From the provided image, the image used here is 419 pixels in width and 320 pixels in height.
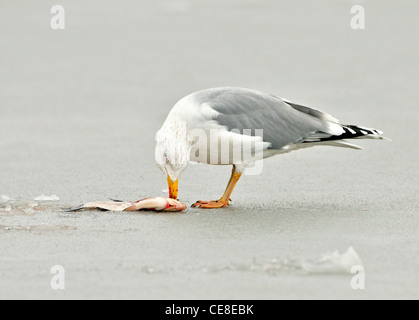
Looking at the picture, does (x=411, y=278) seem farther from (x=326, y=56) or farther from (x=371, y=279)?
(x=326, y=56)

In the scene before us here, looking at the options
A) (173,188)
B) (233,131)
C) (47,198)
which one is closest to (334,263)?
(173,188)

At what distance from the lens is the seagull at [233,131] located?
729cm

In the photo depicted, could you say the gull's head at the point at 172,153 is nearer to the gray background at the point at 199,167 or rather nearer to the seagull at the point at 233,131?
the seagull at the point at 233,131

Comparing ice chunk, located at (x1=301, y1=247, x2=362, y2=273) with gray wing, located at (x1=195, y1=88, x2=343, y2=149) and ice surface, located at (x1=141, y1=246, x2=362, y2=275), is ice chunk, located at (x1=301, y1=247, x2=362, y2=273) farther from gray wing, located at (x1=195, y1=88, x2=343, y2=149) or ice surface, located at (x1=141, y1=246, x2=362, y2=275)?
gray wing, located at (x1=195, y1=88, x2=343, y2=149)

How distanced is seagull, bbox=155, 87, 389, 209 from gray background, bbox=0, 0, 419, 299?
0.40 meters

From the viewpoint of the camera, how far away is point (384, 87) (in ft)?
37.9

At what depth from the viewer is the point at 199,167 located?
902cm

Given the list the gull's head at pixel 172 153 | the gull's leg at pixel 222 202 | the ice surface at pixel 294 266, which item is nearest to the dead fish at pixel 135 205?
the gull's head at pixel 172 153

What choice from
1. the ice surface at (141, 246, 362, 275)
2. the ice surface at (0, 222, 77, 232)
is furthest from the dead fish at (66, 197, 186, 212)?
the ice surface at (141, 246, 362, 275)

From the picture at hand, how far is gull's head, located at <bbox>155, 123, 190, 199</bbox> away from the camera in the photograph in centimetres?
720

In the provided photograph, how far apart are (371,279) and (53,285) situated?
5.72 feet

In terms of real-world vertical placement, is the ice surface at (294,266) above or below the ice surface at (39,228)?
above

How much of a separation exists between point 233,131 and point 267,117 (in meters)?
0.47

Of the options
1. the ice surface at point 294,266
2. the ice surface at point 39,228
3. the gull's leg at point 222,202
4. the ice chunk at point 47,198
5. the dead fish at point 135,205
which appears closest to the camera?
the ice surface at point 294,266
